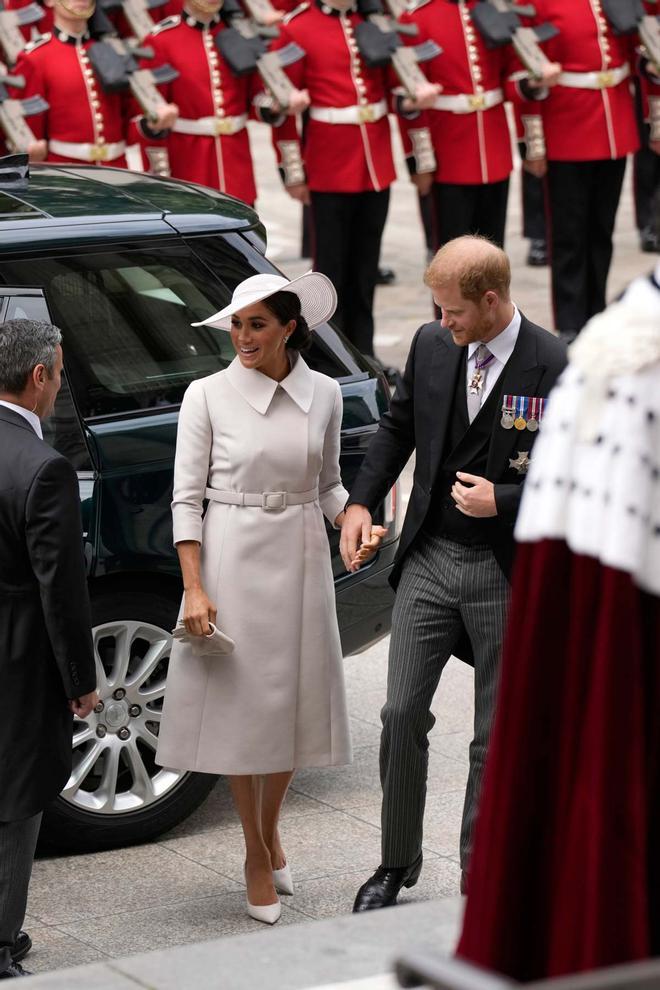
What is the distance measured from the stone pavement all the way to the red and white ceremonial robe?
1.05m

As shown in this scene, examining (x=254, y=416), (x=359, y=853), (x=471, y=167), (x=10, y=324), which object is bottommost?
(x=359, y=853)

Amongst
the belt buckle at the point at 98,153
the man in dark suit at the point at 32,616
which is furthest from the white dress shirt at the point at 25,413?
the belt buckle at the point at 98,153

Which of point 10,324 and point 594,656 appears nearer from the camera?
point 594,656

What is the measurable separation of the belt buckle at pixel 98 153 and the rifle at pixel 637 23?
2.92 m

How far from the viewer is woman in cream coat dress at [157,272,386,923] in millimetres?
4582

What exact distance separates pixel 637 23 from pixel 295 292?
6217 millimetres

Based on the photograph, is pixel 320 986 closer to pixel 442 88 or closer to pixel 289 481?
pixel 289 481

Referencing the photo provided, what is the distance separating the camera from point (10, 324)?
4293 millimetres

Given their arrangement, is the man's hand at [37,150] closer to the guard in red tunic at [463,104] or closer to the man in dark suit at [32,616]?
the guard in red tunic at [463,104]

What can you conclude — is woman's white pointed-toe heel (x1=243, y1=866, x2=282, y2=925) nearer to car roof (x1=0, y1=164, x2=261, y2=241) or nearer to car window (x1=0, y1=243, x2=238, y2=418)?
car window (x1=0, y1=243, x2=238, y2=418)

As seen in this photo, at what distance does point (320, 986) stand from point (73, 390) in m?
2.19

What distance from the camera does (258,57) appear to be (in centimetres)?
928

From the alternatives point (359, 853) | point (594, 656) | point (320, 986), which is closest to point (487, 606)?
point (359, 853)

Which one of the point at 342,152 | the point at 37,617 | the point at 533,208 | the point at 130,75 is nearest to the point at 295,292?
the point at 37,617
